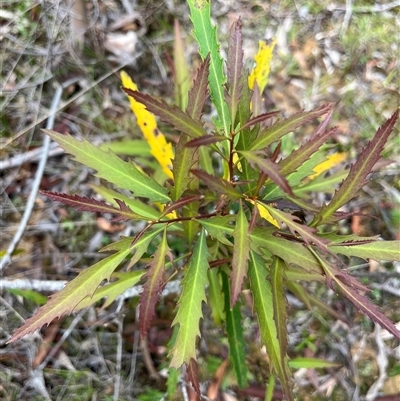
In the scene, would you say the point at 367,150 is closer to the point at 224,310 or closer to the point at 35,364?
the point at 224,310

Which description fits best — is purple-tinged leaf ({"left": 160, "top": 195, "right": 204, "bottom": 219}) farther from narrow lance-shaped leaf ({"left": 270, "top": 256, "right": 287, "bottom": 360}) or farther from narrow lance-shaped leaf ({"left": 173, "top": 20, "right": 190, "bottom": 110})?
narrow lance-shaped leaf ({"left": 173, "top": 20, "right": 190, "bottom": 110})

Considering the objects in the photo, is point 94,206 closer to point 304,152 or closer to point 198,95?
point 198,95

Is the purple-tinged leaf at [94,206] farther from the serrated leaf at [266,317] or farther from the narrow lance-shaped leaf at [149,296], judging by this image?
the serrated leaf at [266,317]

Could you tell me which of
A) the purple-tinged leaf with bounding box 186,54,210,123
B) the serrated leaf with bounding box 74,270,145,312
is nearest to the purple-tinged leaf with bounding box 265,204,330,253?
the purple-tinged leaf with bounding box 186,54,210,123

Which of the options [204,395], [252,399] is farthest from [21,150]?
[252,399]

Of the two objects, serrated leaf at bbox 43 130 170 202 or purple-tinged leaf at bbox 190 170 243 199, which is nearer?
purple-tinged leaf at bbox 190 170 243 199

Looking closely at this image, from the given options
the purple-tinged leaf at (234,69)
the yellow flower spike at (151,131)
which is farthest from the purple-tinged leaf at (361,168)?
the yellow flower spike at (151,131)

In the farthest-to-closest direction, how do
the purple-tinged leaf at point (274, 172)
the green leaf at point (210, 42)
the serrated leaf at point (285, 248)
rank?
1. the green leaf at point (210, 42)
2. the serrated leaf at point (285, 248)
3. the purple-tinged leaf at point (274, 172)
